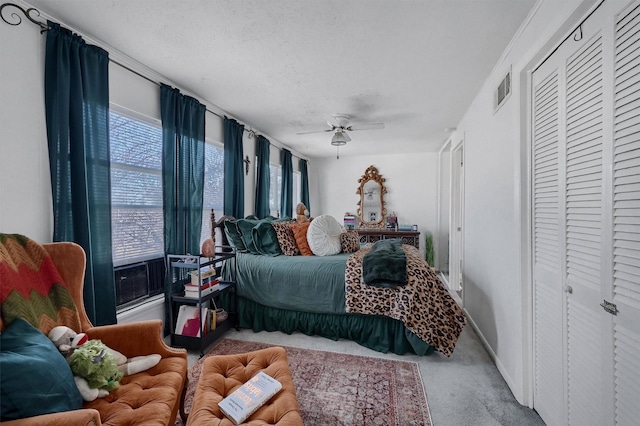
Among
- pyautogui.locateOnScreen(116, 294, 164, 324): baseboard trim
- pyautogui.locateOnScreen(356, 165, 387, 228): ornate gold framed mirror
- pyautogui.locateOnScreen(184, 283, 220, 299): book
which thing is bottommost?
pyautogui.locateOnScreen(116, 294, 164, 324): baseboard trim

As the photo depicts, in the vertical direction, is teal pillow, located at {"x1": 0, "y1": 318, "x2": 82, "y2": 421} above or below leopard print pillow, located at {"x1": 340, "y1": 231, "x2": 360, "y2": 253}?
below

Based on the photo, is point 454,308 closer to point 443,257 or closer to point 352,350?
point 352,350

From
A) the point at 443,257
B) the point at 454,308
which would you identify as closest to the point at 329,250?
the point at 454,308

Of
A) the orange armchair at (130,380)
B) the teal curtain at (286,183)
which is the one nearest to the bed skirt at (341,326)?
the orange armchair at (130,380)

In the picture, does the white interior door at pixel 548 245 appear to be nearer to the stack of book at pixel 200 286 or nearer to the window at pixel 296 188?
the stack of book at pixel 200 286

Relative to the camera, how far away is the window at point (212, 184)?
3.23 meters

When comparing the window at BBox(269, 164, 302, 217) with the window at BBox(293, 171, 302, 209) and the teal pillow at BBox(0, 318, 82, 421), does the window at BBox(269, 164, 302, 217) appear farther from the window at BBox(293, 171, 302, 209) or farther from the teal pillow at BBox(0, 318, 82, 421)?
the teal pillow at BBox(0, 318, 82, 421)

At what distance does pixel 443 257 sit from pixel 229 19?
5244 millimetres

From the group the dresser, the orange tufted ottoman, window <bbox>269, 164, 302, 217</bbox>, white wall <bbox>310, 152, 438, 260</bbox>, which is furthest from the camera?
white wall <bbox>310, 152, 438, 260</bbox>

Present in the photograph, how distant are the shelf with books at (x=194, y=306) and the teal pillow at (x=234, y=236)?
17.0 inches

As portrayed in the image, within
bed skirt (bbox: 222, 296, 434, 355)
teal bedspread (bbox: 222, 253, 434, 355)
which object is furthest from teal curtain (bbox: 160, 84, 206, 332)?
bed skirt (bbox: 222, 296, 434, 355)

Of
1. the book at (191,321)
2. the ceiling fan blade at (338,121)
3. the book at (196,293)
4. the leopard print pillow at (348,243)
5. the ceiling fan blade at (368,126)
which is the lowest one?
the book at (191,321)

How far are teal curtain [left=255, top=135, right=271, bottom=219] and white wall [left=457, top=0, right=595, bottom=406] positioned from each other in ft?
9.10

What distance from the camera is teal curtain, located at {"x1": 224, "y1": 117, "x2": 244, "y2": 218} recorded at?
3393mm
